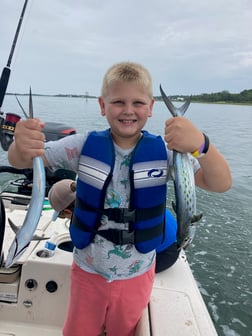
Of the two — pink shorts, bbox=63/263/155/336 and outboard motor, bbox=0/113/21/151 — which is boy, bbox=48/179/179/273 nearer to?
pink shorts, bbox=63/263/155/336

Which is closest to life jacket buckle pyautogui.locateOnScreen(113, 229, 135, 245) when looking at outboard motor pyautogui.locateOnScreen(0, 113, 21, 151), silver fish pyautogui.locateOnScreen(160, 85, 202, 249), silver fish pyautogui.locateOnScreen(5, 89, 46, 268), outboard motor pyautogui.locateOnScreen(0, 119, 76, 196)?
silver fish pyautogui.locateOnScreen(160, 85, 202, 249)

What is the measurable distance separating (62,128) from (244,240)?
3.93 metres

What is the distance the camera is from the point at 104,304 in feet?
6.48

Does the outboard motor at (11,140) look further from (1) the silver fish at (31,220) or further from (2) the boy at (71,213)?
(1) the silver fish at (31,220)

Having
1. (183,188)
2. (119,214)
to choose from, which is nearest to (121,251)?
(119,214)

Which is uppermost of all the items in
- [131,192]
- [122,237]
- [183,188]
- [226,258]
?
[183,188]

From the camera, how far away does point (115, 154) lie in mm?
1985

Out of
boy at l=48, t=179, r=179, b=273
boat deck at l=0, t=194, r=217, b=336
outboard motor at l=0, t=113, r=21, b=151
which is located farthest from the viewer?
outboard motor at l=0, t=113, r=21, b=151

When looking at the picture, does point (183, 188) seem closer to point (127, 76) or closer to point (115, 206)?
A: point (115, 206)

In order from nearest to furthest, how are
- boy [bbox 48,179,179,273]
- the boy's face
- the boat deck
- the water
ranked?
the boy's face < boy [bbox 48,179,179,273] < the boat deck < the water

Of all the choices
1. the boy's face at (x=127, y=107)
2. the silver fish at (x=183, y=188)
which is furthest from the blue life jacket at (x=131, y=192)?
the silver fish at (x=183, y=188)

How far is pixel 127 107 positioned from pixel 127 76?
0.60ft

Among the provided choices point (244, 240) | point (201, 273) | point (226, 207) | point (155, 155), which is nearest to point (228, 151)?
point (226, 207)

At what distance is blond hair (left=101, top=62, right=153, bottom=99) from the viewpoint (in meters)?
1.83
